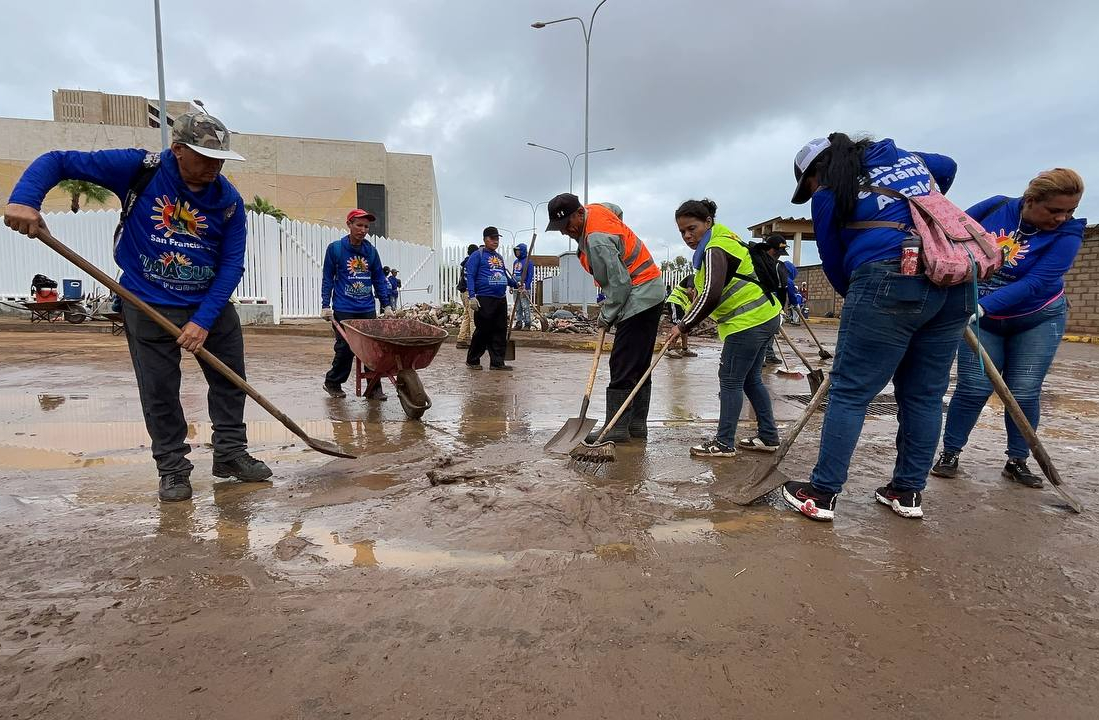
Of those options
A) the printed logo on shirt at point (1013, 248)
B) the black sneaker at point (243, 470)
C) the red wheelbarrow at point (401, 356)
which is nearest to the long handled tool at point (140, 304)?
the black sneaker at point (243, 470)

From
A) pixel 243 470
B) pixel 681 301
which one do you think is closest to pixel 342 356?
pixel 243 470

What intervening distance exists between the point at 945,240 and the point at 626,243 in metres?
Answer: 1.99

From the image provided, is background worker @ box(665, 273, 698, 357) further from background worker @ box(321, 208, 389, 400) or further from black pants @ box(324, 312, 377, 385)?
black pants @ box(324, 312, 377, 385)

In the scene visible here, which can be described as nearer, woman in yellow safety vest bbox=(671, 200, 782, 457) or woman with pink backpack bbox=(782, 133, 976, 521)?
woman with pink backpack bbox=(782, 133, 976, 521)

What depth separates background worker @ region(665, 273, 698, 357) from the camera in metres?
4.59

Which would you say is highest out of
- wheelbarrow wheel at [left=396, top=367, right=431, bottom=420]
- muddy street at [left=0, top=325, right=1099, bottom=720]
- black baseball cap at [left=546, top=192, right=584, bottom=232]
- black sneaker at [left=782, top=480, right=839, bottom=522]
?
black baseball cap at [left=546, top=192, right=584, bottom=232]

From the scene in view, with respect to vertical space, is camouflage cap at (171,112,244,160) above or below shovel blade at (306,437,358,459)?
above

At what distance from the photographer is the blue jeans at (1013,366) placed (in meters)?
3.21

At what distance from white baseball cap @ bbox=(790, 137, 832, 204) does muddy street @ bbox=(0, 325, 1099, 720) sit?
4.73 ft

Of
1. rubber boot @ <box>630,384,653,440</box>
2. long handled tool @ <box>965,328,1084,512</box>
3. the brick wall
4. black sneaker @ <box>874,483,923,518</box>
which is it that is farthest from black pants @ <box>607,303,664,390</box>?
the brick wall

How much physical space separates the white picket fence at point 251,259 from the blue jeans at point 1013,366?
13.7 m

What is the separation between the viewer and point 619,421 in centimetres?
392

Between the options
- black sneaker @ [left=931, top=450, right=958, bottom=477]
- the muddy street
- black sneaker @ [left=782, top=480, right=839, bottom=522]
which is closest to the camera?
the muddy street

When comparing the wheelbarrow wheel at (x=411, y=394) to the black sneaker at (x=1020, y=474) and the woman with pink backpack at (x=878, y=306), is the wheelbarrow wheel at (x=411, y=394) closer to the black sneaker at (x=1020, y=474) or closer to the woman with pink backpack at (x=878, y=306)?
the woman with pink backpack at (x=878, y=306)
